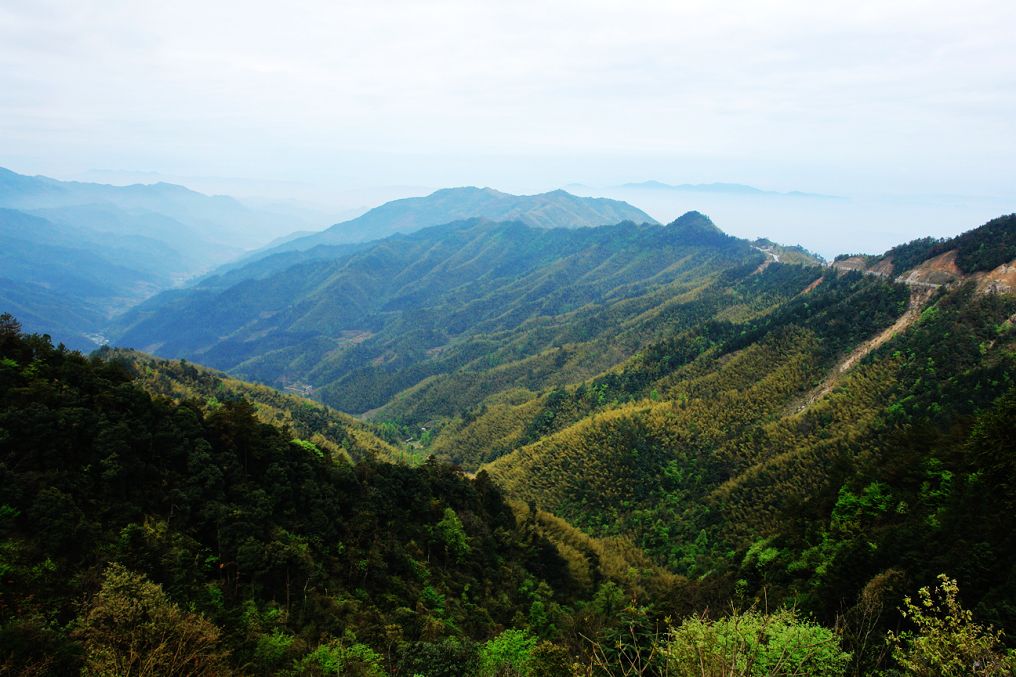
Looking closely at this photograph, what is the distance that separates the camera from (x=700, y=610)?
34.3m

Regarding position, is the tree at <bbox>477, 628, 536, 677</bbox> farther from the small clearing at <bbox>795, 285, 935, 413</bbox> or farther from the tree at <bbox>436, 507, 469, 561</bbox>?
the small clearing at <bbox>795, 285, 935, 413</bbox>

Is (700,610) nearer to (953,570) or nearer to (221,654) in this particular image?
(953,570)

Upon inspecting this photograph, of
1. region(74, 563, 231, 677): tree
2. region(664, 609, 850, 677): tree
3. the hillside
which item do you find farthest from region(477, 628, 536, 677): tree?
the hillside

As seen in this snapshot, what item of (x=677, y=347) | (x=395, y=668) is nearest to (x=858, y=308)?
(x=677, y=347)

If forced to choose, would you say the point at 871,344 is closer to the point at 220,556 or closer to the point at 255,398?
the point at 220,556

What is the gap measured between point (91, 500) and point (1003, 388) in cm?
7362

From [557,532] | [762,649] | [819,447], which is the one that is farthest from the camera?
[819,447]

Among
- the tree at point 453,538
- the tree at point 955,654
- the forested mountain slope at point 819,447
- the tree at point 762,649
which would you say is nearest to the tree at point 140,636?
the tree at point 762,649

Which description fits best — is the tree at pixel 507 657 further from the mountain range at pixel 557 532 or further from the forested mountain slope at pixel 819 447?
the forested mountain slope at pixel 819 447

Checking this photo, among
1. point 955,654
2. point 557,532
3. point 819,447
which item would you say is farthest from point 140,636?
point 819,447

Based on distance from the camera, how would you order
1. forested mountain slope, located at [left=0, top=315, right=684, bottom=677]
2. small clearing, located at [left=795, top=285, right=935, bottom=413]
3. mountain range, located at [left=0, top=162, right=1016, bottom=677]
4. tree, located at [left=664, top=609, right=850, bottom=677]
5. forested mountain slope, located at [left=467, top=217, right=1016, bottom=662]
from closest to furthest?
tree, located at [left=664, top=609, right=850, bottom=677] < forested mountain slope, located at [left=0, top=315, right=684, bottom=677] < mountain range, located at [left=0, top=162, right=1016, bottom=677] < forested mountain slope, located at [left=467, top=217, right=1016, bottom=662] < small clearing, located at [left=795, top=285, right=935, bottom=413]

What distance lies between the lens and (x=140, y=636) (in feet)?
57.5

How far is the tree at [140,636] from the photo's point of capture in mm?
15836

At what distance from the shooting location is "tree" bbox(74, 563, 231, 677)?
52.0 feet
